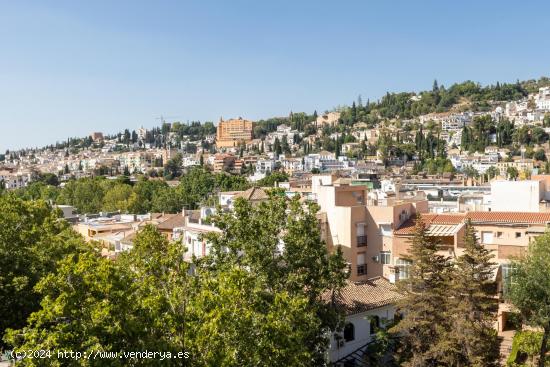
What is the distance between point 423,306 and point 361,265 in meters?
11.3

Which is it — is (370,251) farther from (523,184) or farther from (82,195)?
(82,195)

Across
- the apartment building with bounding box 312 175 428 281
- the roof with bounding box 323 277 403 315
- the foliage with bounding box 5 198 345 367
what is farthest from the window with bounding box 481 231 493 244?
the foliage with bounding box 5 198 345 367

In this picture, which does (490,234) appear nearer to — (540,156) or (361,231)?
(361,231)

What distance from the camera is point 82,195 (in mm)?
100312

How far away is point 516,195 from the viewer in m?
37.8

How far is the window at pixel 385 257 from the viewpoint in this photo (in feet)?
107

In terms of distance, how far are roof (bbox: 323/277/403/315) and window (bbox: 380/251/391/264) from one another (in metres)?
2.83

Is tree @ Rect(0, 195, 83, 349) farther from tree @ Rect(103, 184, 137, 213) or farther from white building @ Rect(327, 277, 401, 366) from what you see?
tree @ Rect(103, 184, 137, 213)

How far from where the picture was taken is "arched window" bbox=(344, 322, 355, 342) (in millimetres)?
26062

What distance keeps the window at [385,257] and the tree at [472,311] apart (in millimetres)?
8784

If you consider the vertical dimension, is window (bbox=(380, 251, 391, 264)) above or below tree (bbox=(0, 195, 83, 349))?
below

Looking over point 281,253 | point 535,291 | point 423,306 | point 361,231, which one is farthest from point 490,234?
point 281,253

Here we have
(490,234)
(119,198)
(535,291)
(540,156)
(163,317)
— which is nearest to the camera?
(163,317)

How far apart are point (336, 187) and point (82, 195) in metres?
77.1
